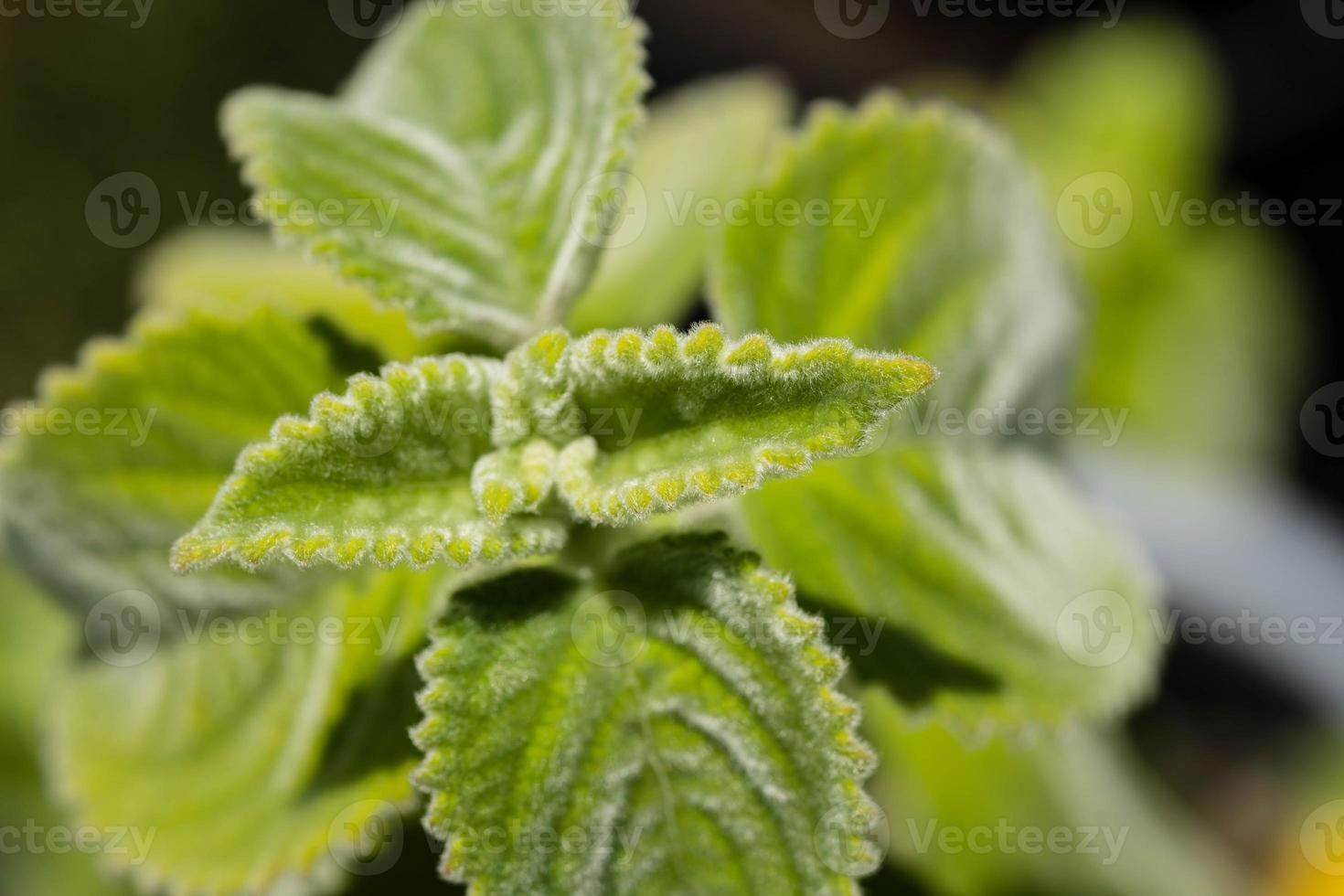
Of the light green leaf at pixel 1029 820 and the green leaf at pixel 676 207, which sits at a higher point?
the green leaf at pixel 676 207

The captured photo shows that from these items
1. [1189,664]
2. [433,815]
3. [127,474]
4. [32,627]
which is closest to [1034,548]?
[433,815]

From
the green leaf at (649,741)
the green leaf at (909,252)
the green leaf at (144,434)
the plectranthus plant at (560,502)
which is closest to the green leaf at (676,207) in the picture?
Result: the plectranthus plant at (560,502)

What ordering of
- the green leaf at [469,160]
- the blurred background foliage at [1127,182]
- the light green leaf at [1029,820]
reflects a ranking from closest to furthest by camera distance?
1. the green leaf at [469,160]
2. the light green leaf at [1029,820]
3. the blurred background foliage at [1127,182]

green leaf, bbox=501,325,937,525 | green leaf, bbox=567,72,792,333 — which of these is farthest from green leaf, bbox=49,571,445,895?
green leaf, bbox=567,72,792,333

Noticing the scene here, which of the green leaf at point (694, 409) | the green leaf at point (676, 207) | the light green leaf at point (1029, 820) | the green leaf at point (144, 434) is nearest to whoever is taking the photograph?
the green leaf at point (694, 409)

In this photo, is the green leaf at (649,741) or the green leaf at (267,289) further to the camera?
the green leaf at (267,289)

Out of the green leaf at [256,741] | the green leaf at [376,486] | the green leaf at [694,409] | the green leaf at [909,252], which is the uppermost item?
the green leaf at [909,252]

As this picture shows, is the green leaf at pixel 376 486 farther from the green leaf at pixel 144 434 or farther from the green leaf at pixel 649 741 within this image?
the green leaf at pixel 144 434

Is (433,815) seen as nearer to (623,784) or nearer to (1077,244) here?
(623,784)
